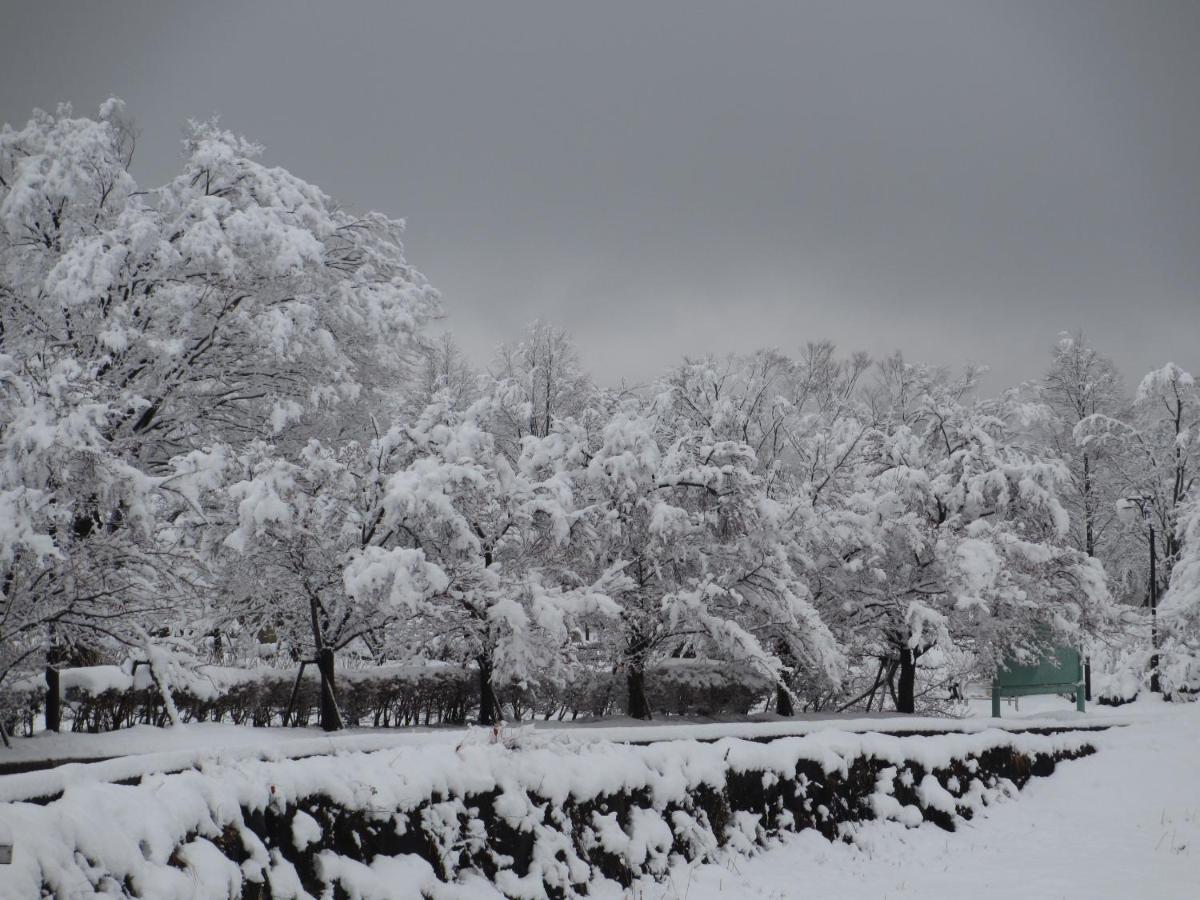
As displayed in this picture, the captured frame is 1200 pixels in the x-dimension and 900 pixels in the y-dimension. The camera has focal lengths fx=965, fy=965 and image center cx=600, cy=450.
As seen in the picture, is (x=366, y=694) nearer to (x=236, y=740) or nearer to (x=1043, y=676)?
(x=236, y=740)

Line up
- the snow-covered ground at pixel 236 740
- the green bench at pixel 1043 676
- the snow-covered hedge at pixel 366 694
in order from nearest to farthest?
the snow-covered ground at pixel 236 740, the snow-covered hedge at pixel 366 694, the green bench at pixel 1043 676

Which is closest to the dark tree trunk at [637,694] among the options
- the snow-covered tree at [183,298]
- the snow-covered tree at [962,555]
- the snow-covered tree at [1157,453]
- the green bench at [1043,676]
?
the snow-covered tree at [962,555]

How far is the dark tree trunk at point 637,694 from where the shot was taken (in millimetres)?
17266

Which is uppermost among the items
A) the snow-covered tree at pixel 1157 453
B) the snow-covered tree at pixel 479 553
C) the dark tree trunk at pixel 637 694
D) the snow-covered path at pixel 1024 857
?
the snow-covered tree at pixel 1157 453

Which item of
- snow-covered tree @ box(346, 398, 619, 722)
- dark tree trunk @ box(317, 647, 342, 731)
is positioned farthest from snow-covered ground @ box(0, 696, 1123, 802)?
snow-covered tree @ box(346, 398, 619, 722)

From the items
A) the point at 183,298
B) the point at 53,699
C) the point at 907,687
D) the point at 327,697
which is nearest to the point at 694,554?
the point at 327,697

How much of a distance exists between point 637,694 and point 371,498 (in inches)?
237

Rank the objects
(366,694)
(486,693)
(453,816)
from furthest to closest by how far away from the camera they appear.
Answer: (366,694) → (486,693) → (453,816)

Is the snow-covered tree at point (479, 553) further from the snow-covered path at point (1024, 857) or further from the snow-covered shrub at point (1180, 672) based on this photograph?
the snow-covered shrub at point (1180, 672)

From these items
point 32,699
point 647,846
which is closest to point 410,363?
point 32,699

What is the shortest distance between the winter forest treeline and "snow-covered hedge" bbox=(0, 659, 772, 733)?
374 millimetres

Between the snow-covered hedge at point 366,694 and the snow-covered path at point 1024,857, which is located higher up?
the snow-covered hedge at point 366,694

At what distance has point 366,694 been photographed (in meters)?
15.8

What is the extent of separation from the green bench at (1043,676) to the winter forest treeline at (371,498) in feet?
1.38
